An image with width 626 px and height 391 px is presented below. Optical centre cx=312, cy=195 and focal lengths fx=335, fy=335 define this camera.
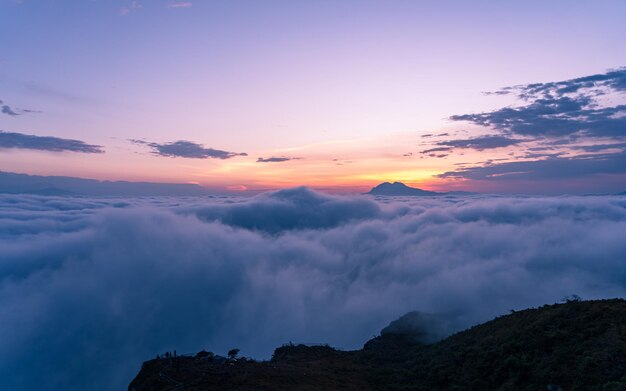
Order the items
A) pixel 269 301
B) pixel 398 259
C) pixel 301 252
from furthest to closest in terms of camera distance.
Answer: pixel 301 252, pixel 398 259, pixel 269 301

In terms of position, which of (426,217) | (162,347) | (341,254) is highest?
(426,217)

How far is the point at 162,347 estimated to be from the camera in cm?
8319

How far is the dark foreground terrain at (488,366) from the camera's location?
15609 mm

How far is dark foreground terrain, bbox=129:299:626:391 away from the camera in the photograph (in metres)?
15.6

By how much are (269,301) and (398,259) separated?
1780 inches

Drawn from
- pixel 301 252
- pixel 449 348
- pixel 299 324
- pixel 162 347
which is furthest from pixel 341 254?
pixel 449 348

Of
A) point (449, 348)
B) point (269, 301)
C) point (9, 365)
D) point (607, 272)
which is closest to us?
point (449, 348)

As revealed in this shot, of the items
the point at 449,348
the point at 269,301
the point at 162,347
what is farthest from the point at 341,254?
the point at 449,348

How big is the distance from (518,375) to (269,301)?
91809mm

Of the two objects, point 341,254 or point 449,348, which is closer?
point 449,348

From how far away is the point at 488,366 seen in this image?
19531 mm

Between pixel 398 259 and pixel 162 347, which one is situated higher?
pixel 398 259

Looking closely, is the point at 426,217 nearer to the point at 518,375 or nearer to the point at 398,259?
the point at 398,259

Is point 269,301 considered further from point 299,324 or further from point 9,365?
point 9,365
